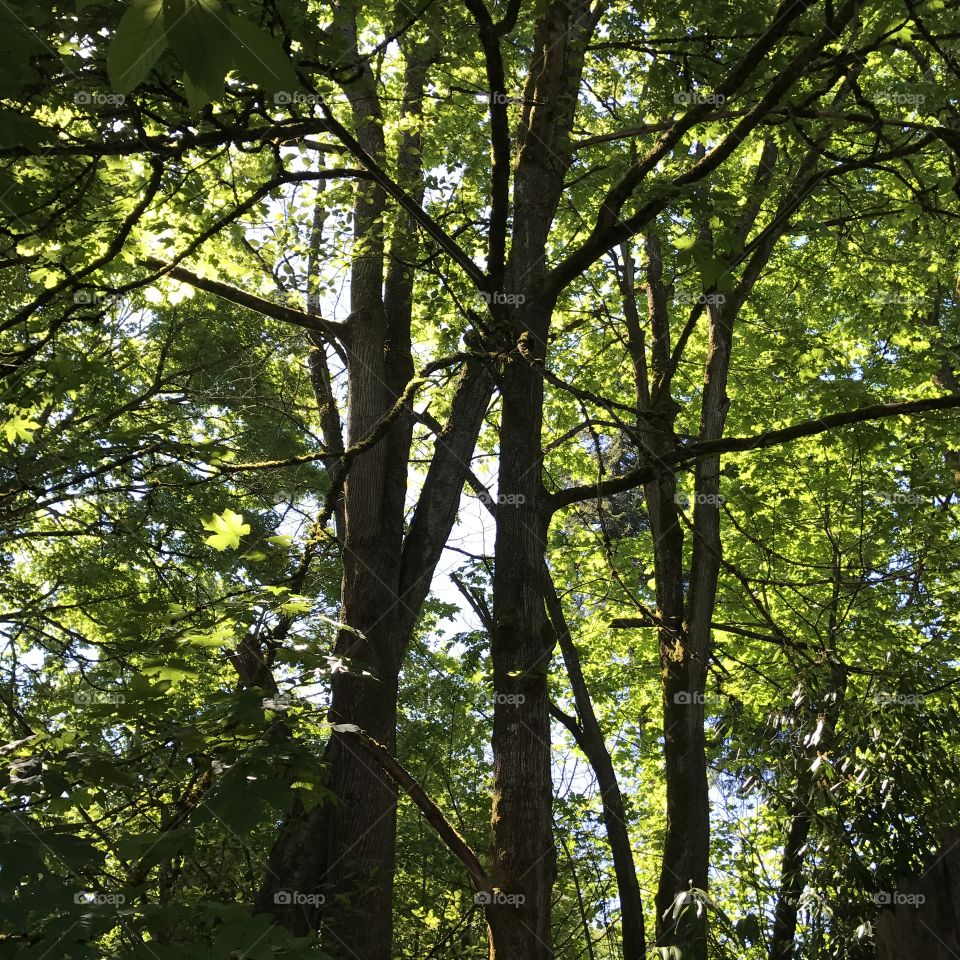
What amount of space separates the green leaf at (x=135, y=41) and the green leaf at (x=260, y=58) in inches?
3.6

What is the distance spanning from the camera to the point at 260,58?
1176mm

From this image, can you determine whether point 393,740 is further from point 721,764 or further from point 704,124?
point 704,124

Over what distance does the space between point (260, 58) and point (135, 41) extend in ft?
0.49

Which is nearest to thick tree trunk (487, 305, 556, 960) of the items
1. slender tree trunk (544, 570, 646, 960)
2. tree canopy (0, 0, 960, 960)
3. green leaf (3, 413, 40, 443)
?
tree canopy (0, 0, 960, 960)

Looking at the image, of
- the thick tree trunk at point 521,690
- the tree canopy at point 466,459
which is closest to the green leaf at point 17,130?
the tree canopy at point 466,459

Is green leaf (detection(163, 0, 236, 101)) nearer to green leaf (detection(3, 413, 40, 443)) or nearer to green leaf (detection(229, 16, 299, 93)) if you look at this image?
green leaf (detection(229, 16, 299, 93))

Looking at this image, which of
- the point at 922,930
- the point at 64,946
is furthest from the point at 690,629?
the point at 64,946

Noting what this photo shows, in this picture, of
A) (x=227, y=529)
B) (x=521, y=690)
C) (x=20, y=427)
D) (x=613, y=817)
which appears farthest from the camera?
(x=613, y=817)

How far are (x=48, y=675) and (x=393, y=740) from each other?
7.33 meters

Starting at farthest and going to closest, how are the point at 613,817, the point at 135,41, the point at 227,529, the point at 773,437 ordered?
1. the point at 613,817
2. the point at 773,437
3. the point at 227,529
4. the point at 135,41

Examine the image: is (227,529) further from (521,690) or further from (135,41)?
(135,41)

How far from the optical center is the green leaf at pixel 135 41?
1124 mm

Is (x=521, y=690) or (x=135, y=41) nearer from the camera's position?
(x=135, y=41)

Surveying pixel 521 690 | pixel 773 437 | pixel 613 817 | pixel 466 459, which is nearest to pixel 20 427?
pixel 466 459
